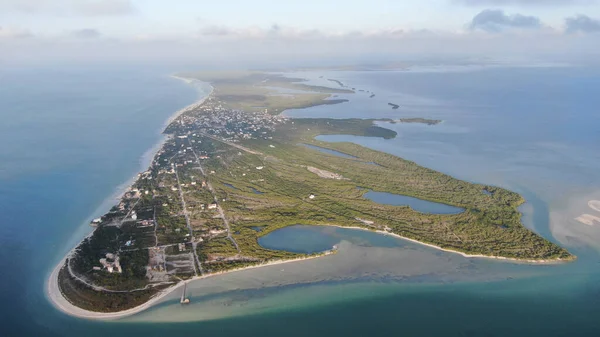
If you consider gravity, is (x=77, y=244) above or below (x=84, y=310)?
above

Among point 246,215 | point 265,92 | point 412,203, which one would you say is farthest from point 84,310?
point 265,92

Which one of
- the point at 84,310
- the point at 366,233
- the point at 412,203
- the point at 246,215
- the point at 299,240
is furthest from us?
the point at 412,203

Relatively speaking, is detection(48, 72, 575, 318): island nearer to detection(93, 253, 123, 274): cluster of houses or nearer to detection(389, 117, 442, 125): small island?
detection(93, 253, 123, 274): cluster of houses

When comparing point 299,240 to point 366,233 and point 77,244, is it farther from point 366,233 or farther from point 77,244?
point 77,244

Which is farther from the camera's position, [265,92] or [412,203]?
[265,92]

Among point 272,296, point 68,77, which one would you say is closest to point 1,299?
point 272,296

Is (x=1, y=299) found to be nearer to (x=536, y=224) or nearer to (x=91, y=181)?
(x=91, y=181)
